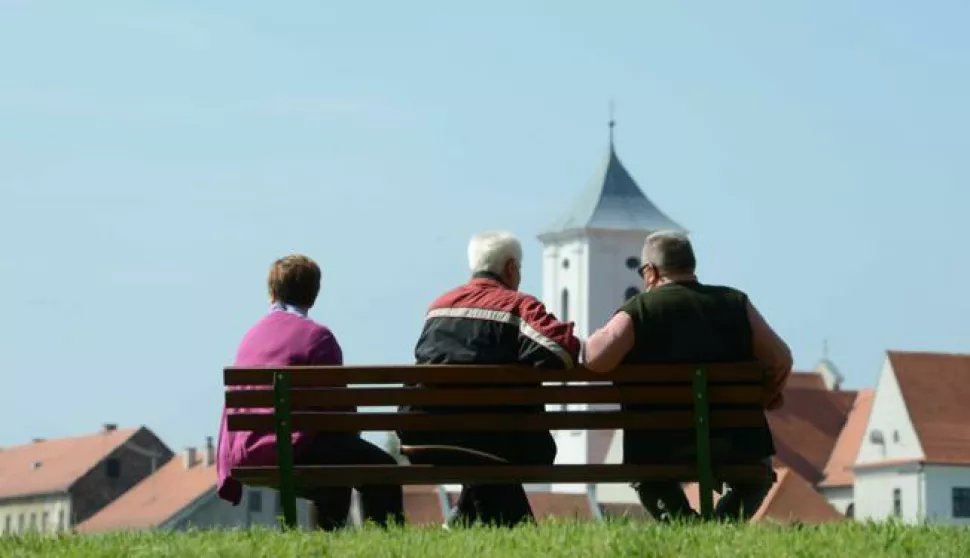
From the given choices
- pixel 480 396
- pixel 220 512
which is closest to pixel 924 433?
pixel 220 512

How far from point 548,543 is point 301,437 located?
5.70 ft

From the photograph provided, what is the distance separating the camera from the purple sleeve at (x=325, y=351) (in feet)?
39.4

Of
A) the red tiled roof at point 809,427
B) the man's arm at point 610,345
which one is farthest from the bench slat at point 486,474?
the red tiled roof at point 809,427

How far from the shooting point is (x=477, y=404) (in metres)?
11.5

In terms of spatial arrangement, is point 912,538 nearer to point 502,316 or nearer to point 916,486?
point 502,316

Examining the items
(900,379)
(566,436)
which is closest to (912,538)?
(900,379)

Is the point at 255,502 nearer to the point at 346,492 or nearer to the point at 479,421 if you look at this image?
the point at 346,492

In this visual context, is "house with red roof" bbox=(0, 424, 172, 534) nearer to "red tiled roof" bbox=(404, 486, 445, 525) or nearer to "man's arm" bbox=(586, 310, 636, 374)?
"red tiled roof" bbox=(404, 486, 445, 525)

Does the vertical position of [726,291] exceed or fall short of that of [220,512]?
it exceeds it

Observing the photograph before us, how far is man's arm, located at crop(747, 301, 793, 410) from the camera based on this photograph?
11.8 metres

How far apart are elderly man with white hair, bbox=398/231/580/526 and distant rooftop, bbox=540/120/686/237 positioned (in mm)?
126895

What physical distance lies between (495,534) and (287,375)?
138cm

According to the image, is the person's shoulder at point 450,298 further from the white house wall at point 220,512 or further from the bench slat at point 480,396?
the white house wall at point 220,512

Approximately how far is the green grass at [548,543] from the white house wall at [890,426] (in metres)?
89.1
